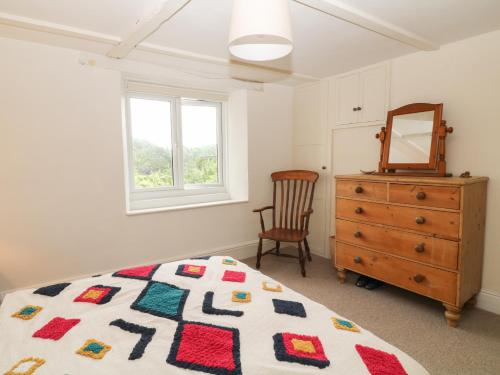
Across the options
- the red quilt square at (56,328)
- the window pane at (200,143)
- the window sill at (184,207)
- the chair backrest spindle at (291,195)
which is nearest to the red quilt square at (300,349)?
the red quilt square at (56,328)

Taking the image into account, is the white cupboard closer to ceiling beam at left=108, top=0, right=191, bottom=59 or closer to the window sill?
the window sill

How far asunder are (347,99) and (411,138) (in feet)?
2.88

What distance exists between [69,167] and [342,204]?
8.07 feet

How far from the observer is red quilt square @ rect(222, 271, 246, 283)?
5.33 feet

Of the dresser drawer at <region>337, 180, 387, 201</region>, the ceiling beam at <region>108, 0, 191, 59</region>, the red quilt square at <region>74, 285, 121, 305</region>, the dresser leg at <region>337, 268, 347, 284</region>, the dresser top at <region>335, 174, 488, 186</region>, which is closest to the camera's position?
the red quilt square at <region>74, 285, 121, 305</region>

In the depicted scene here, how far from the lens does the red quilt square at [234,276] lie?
5.33ft

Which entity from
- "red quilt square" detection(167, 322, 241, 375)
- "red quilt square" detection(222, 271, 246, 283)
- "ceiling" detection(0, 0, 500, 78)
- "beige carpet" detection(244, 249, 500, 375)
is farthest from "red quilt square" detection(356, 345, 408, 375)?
"ceiling" detection(0, 0, 500, 78)

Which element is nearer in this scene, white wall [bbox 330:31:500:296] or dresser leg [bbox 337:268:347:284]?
white wall [bbox 330:31:500:296]

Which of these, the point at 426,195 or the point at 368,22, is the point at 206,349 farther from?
the point at 368,22

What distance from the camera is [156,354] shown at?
104 centimetres

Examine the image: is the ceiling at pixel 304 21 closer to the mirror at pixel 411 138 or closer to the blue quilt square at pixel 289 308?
the mirror at pixel 411 138

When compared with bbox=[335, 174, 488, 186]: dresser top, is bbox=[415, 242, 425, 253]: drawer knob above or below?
below

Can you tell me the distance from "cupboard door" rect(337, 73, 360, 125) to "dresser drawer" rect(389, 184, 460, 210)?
1095 millimetres

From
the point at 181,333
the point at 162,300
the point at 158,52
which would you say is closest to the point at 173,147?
the point at 158,52
